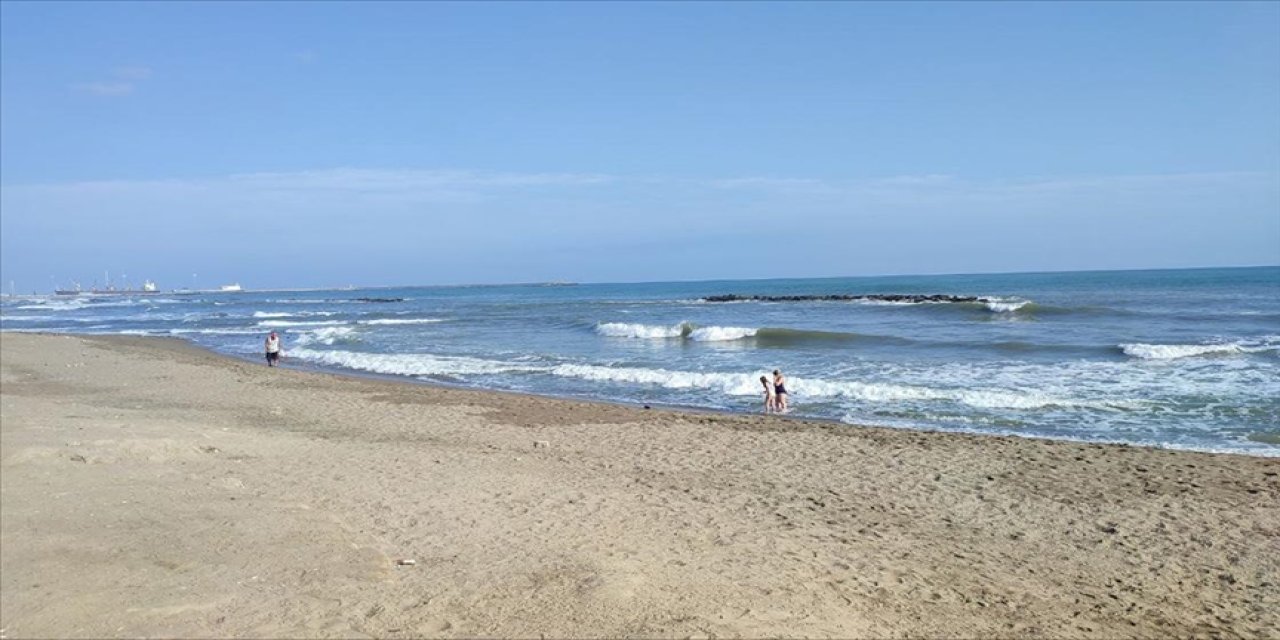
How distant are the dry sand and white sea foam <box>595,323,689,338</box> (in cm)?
2200

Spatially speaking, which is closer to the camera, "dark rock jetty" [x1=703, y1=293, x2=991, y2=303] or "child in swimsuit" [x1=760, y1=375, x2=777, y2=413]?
"child in swimsuit" [x1=760, y1=375, x2=777, y2=413]

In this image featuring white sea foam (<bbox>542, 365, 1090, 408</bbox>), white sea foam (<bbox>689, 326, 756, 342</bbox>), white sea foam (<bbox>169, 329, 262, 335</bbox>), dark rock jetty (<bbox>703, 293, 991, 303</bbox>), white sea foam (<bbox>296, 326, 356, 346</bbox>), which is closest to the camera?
white sea foam (<bbox>542, 365, 1090, 408</bbox>)

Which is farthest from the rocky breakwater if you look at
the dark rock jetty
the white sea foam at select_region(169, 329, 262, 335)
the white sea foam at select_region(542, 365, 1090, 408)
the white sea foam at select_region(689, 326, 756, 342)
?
the white sea foam at select_region(169, 329, 262, 335)

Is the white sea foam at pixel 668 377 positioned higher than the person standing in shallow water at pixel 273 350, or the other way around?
the person standing in shallow water at pixel 273 350

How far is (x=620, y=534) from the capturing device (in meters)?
7.01

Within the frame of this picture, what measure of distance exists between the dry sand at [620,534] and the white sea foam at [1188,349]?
1183 cm

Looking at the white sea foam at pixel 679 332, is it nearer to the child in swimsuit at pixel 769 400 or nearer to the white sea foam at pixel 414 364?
the white sea foam at pixel 414 364

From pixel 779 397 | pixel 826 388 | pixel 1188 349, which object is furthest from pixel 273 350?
pixel 1188 349

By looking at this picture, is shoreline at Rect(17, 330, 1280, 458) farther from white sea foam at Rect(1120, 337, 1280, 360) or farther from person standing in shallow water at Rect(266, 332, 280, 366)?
white sea foam at Rect(1120, 337, 1280, 360)

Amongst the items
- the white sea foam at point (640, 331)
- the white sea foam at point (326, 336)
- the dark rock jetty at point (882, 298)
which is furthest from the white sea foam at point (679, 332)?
the dark rock jetty at point (882, 298)

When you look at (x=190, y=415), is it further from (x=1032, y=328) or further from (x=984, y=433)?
(x=1032, y=328)

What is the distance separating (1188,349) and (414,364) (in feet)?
66.6

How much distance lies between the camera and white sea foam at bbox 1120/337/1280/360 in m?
21.0

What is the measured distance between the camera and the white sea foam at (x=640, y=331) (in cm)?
3442
